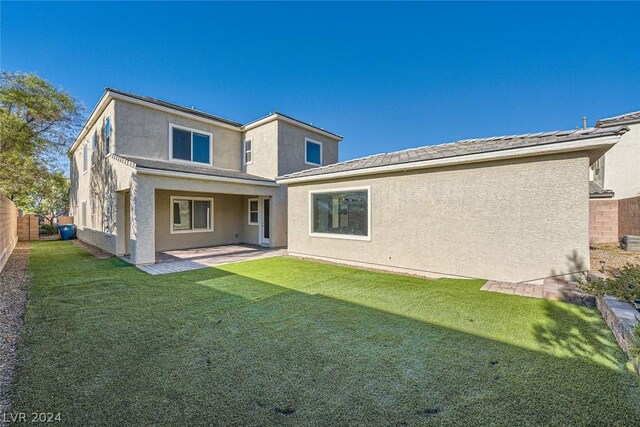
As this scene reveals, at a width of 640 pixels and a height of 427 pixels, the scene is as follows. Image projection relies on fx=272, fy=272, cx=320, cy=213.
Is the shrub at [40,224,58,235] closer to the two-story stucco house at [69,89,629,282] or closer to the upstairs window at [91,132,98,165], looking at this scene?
the two-story stucco house at [69,89,629,282]

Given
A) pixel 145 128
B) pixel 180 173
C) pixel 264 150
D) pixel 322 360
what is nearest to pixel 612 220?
pixel 322 360

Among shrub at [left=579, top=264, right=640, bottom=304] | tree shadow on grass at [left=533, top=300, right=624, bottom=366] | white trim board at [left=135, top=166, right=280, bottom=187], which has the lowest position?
tree shadow on grass at [left=533, top=300, right=624, bottom=366]

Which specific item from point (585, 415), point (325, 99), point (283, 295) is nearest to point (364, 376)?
point (585, 415)

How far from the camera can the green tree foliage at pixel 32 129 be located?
15376mm

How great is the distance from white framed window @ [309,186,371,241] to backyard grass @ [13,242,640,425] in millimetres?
3378

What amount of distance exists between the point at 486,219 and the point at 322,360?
222 inches

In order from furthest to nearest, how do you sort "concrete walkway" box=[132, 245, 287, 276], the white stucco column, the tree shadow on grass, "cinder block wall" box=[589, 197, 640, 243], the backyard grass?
"cinder block wall" box=[589, 197, 640, 243]
the white stucco column
"concrete walkway" box=[132, 245, 287, 276]
the tree shadow on grass
the backyard grass

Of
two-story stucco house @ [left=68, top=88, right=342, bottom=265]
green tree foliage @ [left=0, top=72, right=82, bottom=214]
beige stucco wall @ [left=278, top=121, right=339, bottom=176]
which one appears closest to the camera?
two-story stucco house @ [left=68, top=88, right=342, bottom=265]

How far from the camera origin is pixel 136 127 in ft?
39.2

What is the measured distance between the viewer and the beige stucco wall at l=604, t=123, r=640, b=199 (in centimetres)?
1437

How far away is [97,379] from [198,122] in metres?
13.6

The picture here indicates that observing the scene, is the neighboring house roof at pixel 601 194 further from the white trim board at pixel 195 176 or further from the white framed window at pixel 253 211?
the white framed window at pixel 253 211

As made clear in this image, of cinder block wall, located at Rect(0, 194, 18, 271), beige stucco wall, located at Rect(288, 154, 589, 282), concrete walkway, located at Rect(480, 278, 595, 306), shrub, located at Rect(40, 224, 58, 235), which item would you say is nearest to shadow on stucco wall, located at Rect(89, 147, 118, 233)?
cinder block wall, located at Rect(0, 194, 18, 271)

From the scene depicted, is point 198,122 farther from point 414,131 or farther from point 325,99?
point 414,131
